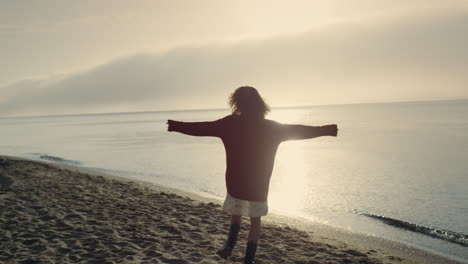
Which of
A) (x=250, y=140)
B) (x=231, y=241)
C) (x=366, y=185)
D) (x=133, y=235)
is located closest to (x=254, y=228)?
(x=231, y=241)

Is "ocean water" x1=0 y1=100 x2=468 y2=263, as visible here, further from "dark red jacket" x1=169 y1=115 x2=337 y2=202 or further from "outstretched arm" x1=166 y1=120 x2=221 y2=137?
"outstretched arm" x1=166 y1=120 x2=221 y2=137

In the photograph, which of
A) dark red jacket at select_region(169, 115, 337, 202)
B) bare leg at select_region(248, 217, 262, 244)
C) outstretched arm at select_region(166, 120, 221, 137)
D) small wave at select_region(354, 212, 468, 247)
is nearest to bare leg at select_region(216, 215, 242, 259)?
bare leg at select_region(248, 217, 262, 244)

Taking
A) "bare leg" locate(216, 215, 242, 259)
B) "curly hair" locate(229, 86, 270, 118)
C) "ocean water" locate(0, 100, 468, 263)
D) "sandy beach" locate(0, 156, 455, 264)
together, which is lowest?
"ocean water" locate(0, 100, 468, 263)

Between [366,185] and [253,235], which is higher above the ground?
[253,235]

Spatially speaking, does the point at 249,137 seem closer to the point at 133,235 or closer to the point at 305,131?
the point at 305,131

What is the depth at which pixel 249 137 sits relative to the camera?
548 cm

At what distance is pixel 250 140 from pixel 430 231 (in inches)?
406

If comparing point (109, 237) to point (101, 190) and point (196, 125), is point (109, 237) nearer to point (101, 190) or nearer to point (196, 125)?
point (196, 125)

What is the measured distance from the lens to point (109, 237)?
811 cm

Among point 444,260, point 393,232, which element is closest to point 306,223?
point 393,232

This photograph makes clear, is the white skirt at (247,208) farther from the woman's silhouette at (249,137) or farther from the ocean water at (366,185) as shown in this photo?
the ocean water at (366,185)

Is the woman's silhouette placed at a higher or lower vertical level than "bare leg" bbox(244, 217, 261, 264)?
higher

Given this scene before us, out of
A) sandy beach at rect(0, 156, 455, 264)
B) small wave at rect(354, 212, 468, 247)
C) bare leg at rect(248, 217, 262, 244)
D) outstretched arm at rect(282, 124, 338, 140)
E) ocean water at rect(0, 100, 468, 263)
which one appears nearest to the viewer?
outstretched arm at rect(282, 124, 338, 140)

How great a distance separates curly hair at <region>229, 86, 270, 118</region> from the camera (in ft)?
18.0
